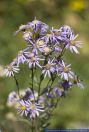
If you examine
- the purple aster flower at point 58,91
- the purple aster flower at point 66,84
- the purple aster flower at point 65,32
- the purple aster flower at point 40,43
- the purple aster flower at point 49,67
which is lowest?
the purple aster flower at point 58,91

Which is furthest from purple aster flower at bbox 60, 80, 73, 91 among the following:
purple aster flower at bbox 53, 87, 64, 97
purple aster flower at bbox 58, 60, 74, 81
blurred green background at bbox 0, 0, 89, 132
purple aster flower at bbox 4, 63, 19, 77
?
blurred green background at bbox 0, 0, 89, 132

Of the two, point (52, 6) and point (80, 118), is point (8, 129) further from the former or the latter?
point (52, 6)

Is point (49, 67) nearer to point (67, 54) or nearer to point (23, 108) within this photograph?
point (23, 108)

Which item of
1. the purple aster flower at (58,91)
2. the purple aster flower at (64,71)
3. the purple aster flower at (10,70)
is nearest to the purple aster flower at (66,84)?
the purple aster flower at (58,91)

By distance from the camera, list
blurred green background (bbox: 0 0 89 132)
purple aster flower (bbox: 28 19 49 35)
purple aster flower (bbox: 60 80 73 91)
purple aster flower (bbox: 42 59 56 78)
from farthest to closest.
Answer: blurred green background (bbox: 0 0 89 132)
purple aster flower (bbox: 60 80 73 91)
purple aster flower (bbox: 28 19 49 35)
purple aster flower (bbox: 42 59 56 78)

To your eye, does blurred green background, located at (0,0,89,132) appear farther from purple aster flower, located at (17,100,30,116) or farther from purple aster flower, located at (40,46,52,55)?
purple aster flower, located at (40,46,52,55)

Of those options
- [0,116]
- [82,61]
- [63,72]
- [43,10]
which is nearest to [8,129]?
[0,116]

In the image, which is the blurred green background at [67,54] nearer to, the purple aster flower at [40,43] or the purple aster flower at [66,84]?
the purple aster flower at [66,84]

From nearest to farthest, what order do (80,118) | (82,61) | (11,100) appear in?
(11,100), (80,118), (82,61)
